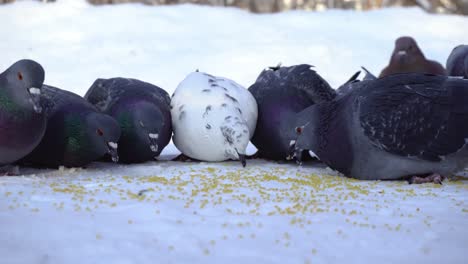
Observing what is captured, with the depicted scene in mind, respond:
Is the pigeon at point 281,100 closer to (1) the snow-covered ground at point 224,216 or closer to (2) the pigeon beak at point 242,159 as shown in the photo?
(1) the snow-covered ground at point 224,216


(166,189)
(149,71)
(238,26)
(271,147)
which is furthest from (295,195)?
(238,26)

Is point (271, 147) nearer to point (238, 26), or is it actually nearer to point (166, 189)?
point (166, 189)

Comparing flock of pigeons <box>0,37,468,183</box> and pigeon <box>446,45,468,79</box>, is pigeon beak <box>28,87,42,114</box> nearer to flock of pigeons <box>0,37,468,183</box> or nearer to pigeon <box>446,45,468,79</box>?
flock of pigeons <box>0,37,468,183</box>

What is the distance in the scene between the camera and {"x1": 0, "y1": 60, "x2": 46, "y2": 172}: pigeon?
14.5 ft

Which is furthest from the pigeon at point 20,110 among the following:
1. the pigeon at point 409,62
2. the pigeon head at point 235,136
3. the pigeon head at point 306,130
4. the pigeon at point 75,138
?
the pigeon at point 409,62

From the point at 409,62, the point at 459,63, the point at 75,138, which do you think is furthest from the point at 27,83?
the point at 409,62

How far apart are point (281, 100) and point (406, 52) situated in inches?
96.9

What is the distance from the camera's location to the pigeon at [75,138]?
16.2ft

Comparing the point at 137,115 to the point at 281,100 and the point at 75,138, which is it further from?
the point at 281,100

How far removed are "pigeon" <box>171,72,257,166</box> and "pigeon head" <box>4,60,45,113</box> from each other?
1.43 metres

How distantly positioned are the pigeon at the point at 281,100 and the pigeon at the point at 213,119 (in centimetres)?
11

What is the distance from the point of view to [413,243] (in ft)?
10.1

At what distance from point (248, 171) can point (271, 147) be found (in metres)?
0.62

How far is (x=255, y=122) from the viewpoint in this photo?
5.80 meters
